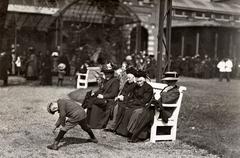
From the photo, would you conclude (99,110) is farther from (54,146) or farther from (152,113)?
(54,146)

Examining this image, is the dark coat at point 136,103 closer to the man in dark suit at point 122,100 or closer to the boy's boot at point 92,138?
the man in dark suit at point 122,100

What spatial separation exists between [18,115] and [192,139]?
4315 millimetres

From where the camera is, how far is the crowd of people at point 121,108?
6970 millimetres

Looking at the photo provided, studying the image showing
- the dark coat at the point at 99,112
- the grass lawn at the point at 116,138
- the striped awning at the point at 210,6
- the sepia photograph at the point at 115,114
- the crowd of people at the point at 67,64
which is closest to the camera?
the grass lawn at the point at 116,138

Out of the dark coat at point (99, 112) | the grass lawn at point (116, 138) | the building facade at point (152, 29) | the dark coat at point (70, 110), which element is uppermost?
the building facade at point (152, 29)

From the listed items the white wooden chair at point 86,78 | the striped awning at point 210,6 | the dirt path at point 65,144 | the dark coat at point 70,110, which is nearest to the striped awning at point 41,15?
the striped awning at point 210,6

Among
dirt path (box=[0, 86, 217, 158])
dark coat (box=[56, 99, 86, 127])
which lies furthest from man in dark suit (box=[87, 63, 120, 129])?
dark coat (box=[56, 99, 86, 127])

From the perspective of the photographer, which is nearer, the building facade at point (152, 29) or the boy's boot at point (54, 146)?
the boy's boot at point (54, 146)

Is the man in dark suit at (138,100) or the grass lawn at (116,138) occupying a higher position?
the man in dark suit at (138,100)

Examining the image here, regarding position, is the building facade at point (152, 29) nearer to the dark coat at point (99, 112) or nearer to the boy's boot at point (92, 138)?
the dark coat at point (99, 112)

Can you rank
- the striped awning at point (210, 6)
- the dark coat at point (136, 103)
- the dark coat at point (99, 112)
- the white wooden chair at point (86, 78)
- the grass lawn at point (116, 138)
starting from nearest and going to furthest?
the grass lawn at point (116, 138) < the dark coat at point (136, 103) < the dark coat at point (99, 112) < the white wooden chair at point (86, 78) < the striped awning at point (210, 6)

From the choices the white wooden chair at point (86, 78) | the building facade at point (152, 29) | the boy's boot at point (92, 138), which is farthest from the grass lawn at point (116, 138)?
the building facade at point (152, 29)

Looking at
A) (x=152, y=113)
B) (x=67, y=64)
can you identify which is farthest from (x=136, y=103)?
(x=67, y=64)

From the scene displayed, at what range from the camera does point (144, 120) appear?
7.62 m
